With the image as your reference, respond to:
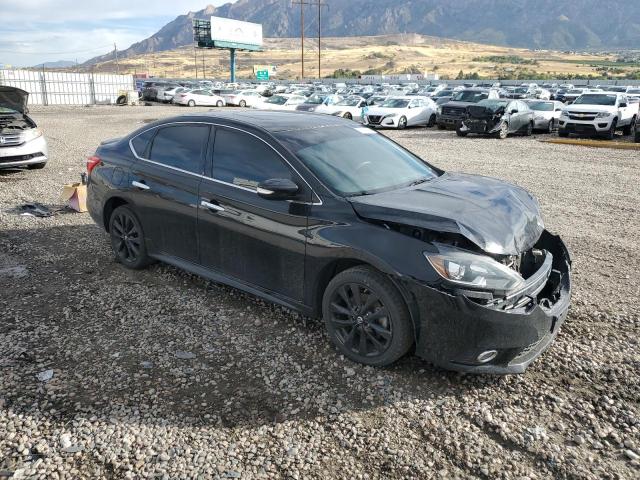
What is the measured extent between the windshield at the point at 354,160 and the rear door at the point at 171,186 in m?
0.96

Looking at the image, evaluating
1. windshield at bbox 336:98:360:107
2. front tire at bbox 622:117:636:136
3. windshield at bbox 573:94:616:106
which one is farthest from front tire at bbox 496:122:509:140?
windshield at bbox 336:98:360:107

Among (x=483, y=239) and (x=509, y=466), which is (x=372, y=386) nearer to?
(x=509, y=466)

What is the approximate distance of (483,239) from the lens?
351 cm

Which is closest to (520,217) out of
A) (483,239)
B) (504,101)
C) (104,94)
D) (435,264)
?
(483,239)

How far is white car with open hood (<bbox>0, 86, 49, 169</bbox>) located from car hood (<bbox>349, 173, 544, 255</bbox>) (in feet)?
30.8

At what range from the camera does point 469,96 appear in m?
23.6

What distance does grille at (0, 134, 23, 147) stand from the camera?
10584 mm

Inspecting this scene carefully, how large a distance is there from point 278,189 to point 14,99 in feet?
30.6

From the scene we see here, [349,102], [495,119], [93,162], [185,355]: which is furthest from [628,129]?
[185,355]

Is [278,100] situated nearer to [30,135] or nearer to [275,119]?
[30,135]

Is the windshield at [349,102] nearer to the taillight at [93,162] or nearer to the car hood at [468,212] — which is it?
the taillight at [93,162]

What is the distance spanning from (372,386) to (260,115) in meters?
2.69

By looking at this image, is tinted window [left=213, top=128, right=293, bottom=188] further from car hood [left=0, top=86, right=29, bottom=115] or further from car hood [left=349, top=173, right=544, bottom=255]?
car hood [left=0, top=86, right=29, bottom=115]

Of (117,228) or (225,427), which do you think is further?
(117,228)
